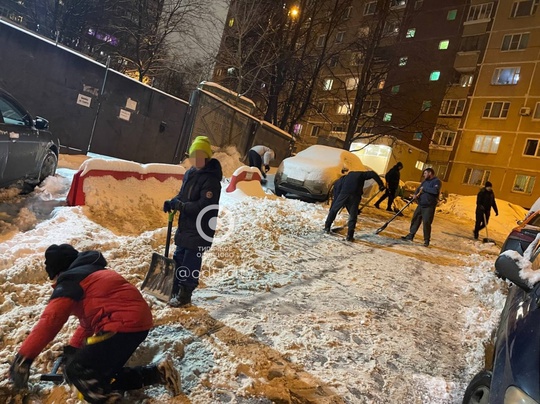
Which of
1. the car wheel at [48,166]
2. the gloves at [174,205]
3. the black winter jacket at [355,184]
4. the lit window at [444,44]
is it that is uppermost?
the lit window at [444,44]

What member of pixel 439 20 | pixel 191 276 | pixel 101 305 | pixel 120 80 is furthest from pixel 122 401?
pixel 439 20

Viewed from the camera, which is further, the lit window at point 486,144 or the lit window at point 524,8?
the lit window at point 486,144

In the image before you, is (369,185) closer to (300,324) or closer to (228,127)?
(228,127)

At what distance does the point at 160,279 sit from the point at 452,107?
1297 inches

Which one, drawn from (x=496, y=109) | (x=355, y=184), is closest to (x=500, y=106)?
(x=496, y=109)

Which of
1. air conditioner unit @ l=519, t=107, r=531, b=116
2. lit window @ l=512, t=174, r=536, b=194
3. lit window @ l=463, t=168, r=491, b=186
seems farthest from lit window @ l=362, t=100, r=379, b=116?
lit window @ l=512, t=174, r=536, b=194

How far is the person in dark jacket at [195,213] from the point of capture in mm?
3623

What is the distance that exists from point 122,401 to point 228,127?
13.0m

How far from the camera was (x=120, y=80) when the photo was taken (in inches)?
404

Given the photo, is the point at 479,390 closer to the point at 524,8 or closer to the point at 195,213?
the point at 195,213

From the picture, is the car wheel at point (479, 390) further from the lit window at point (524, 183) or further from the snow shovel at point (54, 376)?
the lit window at point (524, 183)

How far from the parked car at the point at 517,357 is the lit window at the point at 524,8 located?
32.8m

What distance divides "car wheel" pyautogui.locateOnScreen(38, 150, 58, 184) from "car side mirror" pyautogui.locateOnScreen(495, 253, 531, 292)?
6897 mm

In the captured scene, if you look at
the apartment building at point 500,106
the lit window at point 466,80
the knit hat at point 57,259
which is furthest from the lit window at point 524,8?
the knit hat at point 57,259
